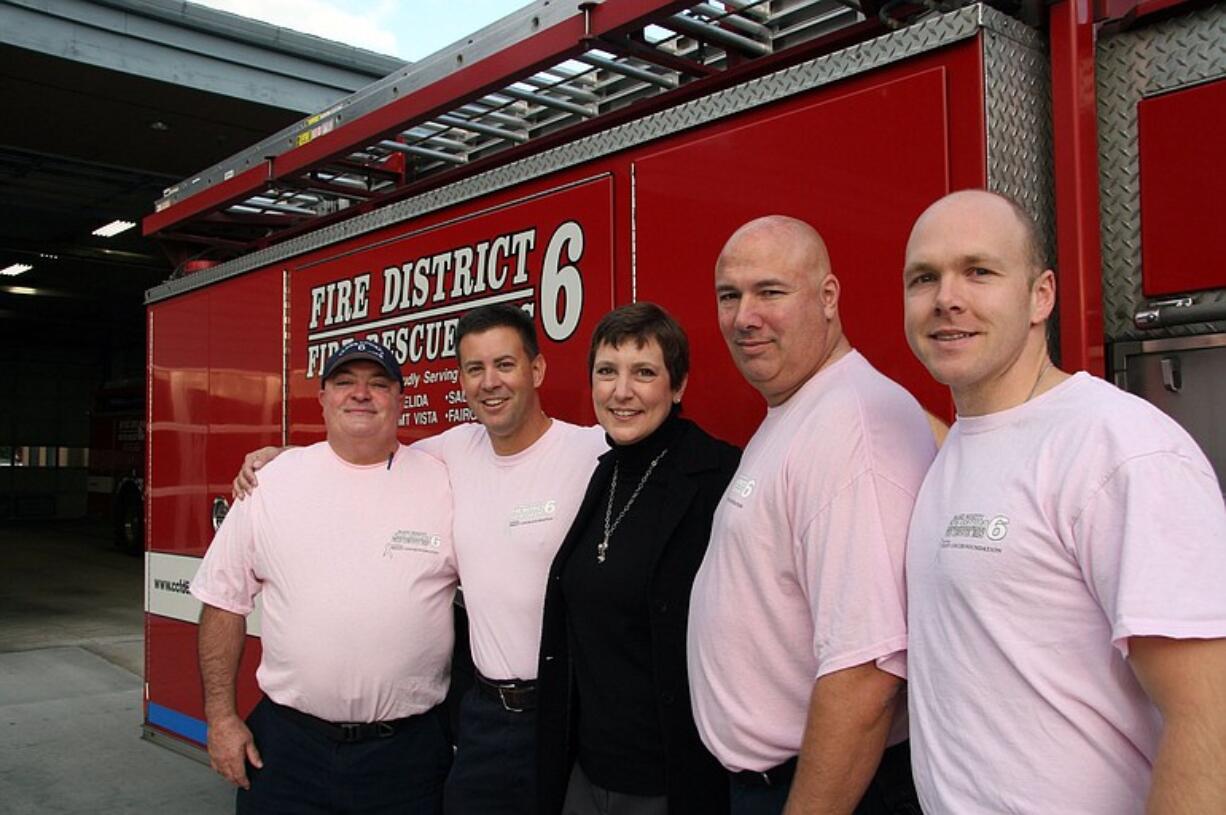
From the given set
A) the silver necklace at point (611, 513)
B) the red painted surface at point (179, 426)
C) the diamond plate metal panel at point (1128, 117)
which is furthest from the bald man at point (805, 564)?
the red painted surface at point (179, 426)

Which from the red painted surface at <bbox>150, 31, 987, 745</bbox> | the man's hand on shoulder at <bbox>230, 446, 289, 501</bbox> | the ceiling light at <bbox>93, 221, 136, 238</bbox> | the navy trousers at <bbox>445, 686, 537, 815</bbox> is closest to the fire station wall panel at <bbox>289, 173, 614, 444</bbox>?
the red painted surface at <bbox>150, 31, 987, 745</bbox>

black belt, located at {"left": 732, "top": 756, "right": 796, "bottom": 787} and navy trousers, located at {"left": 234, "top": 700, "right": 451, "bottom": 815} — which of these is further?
navy trousers, located at {"left": 234, "top": 700, "right": 451, "bottom": 815}

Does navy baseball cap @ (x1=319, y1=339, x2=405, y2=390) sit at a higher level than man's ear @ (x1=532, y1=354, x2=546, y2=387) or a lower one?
higher

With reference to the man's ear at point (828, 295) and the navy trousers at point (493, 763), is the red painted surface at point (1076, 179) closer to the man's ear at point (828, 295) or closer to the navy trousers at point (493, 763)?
the man's ear at point (828, 295)

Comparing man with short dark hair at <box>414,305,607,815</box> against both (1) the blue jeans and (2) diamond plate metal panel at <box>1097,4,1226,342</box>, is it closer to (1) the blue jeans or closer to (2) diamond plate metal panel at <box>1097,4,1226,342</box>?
(1) the blue jeans

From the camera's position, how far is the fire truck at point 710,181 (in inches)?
79.7

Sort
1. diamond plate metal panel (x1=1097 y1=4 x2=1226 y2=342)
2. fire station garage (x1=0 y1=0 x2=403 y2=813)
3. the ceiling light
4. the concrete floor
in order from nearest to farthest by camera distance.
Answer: diamond plate metal panel (x1=1097 y1=4 x2=1226 y2=342) < the concrete floor < fire station garage (x1=0 y1=0 x2=403 y2=813) < the ceiling light

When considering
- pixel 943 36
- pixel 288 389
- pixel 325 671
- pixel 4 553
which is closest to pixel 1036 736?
pixel 943 36

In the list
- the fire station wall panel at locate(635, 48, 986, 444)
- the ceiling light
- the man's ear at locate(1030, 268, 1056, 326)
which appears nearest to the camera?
the man's ear at locate(1030, 268, 1056, 326)

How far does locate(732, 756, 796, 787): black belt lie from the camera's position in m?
1.80

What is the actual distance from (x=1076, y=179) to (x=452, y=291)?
1.99m

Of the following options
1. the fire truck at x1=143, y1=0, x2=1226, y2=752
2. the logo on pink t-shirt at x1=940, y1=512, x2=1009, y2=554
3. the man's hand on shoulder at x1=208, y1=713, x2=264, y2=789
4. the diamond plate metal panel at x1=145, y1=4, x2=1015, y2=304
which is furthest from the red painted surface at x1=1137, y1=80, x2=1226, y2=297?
the man's hand on shoulder at x1=208, y1=713, x2=264, y2=789

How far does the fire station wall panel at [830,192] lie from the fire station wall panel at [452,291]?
220mm

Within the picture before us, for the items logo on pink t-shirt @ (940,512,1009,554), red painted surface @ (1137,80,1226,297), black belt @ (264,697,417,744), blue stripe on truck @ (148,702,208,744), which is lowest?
blue stripe on truck @ (148,702,208,744)
